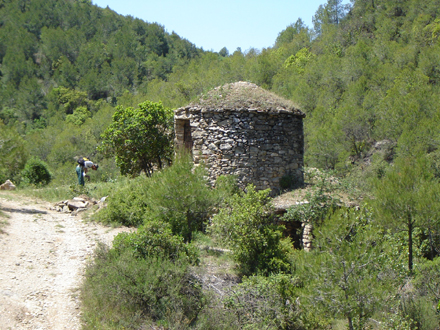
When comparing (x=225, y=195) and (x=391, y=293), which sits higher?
(x=225, y=195)

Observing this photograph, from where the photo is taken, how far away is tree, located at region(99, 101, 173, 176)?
14.0m

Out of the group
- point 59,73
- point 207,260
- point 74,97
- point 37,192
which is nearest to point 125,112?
point 37,192

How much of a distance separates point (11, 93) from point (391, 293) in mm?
61601

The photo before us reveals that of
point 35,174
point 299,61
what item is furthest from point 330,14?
point 35,174

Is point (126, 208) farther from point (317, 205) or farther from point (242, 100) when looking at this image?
point (317, 205)

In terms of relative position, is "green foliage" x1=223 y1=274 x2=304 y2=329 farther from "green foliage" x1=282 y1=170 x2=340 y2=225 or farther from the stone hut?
the stone hut

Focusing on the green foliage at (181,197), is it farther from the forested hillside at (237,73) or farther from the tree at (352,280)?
the forested hillside at (237,73)

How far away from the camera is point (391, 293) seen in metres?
6.96

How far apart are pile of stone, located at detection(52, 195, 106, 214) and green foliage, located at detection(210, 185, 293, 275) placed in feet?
18.1

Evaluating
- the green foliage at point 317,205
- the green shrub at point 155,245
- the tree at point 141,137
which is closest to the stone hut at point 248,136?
the green foliage at point 317,205

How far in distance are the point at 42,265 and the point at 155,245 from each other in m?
2.51

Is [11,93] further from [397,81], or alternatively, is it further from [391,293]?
[391,293]

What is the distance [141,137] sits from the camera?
14070 mm

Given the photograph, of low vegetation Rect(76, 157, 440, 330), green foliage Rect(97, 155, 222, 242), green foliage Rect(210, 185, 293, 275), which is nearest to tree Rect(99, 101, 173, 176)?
low vegetation Rect(76, 157, 440, 330)
